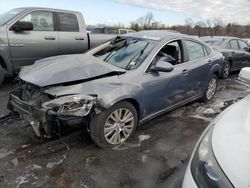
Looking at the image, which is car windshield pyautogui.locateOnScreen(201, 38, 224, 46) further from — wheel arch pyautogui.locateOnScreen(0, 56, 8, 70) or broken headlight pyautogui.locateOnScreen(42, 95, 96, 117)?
broken headlight pyautogui.locateOnScreen(42, 95, 96, 117)

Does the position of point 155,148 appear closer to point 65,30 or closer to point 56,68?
point 56,68

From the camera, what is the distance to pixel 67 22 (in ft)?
A: 24.2

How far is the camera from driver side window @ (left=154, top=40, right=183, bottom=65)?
14.4 ft

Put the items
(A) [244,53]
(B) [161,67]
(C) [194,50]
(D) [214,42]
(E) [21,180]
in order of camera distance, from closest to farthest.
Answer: (E) [21,180], (B) [161,67], (C) [194,50], (D) [214,42], (A) [244,53]

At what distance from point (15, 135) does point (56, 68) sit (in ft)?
3.98

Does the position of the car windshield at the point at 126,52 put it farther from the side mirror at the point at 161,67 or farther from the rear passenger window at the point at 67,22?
the rear passenger window at the point at 67,22

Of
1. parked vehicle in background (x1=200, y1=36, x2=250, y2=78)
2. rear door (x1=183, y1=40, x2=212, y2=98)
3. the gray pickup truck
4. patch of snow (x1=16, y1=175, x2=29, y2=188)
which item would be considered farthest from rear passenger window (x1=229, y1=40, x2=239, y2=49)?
patch of snow (x1=16, y1=175, x2=29, y2=188)

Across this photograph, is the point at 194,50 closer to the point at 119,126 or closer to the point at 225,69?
the point at 119,126

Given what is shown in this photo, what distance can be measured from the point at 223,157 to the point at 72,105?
204cm

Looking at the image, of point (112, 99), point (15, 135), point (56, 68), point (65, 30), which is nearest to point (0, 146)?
point (15, 135)

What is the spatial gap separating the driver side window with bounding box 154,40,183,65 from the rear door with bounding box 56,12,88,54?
3499 mm

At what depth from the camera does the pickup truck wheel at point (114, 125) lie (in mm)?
3492

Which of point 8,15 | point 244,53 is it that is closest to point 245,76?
point 8,15

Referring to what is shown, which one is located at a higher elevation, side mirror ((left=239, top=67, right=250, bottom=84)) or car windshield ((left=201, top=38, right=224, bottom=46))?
side mirror ((left=239, top=67, right=250, bottom=84))
